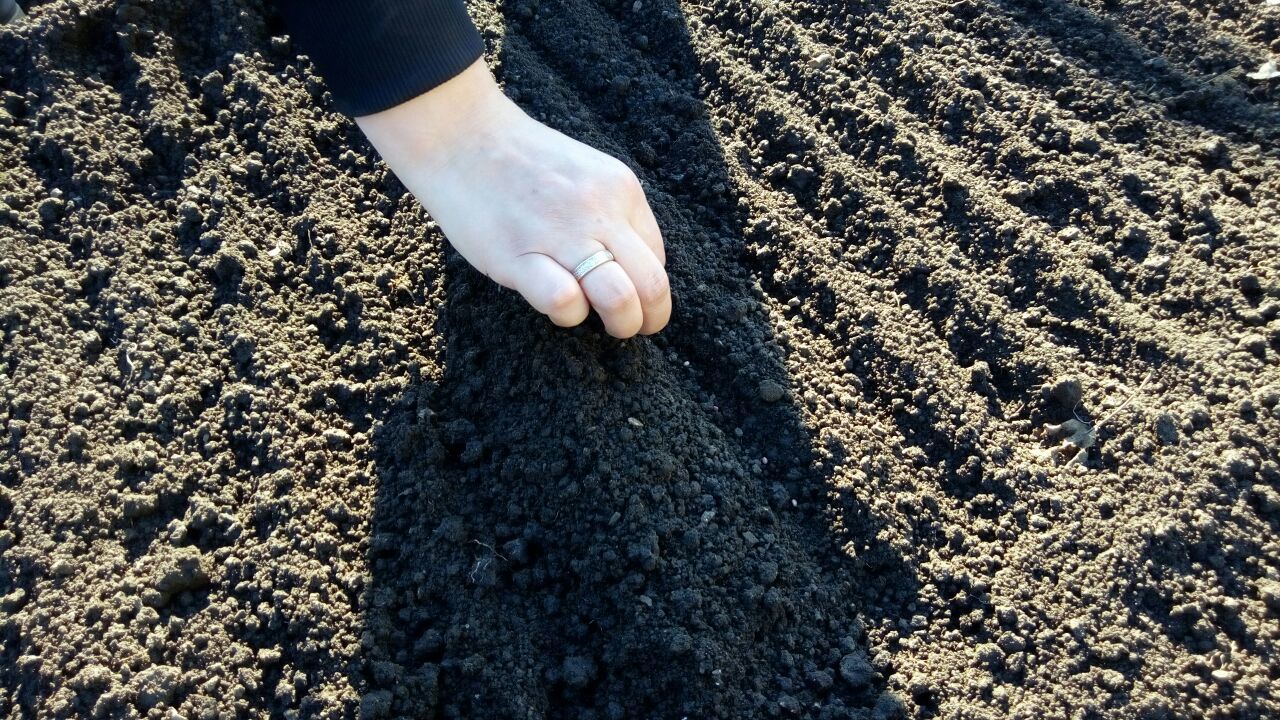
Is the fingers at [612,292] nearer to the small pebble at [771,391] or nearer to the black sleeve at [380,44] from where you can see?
the small pebble at [771,391]

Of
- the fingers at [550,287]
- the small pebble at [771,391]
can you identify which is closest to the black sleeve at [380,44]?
the fingers at [550,287]

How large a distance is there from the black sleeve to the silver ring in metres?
0.43

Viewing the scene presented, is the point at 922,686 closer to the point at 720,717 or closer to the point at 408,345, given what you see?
the point at 720,717

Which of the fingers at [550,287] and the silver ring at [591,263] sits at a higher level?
the silver ring at [591,263]

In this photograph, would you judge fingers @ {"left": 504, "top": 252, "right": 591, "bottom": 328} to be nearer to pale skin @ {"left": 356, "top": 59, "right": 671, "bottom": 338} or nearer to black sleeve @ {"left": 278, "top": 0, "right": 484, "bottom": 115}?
pale skin @ {"left": 356, "top": 59, "right": 671, "bottom": 338}

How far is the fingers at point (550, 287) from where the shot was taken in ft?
5.12

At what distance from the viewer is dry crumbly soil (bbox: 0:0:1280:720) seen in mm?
1528

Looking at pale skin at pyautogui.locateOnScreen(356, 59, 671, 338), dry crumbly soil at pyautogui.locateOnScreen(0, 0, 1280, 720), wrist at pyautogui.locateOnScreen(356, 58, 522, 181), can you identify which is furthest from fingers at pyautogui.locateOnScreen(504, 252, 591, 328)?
wrist at pyautogui.locateOnScreen(356, 58, 522, 181)

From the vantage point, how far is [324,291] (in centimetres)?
192

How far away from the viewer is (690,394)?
185 cm

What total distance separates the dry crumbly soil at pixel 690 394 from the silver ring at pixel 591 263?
189mm

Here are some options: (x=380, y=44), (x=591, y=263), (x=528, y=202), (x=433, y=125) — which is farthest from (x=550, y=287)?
(x=380, y=44)

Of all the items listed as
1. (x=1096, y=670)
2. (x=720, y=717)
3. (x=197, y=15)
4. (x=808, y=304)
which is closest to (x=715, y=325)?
(x=808, y=304)

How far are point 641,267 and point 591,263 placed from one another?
0.09 meters
